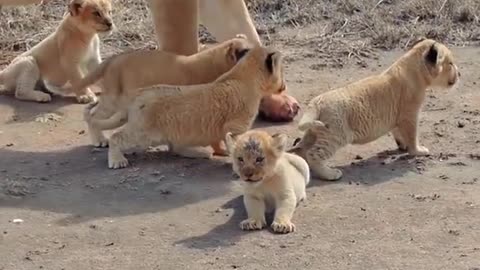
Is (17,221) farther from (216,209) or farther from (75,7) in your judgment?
(75,7)

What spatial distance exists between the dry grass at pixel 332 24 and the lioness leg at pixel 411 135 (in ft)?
4.65

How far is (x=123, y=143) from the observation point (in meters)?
4.79

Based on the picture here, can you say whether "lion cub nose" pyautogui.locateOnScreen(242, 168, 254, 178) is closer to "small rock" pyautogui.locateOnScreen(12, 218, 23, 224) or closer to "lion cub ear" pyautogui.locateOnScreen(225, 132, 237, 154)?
"lion cub ear" pyautogui.locateOnScreen(225, 132, 237, 154)

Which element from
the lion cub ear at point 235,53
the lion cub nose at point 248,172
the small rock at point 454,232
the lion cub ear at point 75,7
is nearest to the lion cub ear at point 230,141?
the lion cub nose at point 248,172

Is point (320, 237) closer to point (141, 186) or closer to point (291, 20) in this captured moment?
point (141, 186)

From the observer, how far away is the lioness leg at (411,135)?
4.90 metres

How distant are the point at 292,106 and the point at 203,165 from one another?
2.24ft

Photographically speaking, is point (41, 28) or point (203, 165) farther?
point (41, 28)

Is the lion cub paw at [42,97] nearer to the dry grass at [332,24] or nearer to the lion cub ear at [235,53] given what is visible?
the dry grass at [332,24]

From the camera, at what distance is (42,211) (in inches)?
172

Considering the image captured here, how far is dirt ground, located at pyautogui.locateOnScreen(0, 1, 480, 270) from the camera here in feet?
12.9

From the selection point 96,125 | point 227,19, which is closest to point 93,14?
point 227,19

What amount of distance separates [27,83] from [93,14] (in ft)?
1.49

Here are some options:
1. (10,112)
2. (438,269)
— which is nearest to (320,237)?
(438,269)
